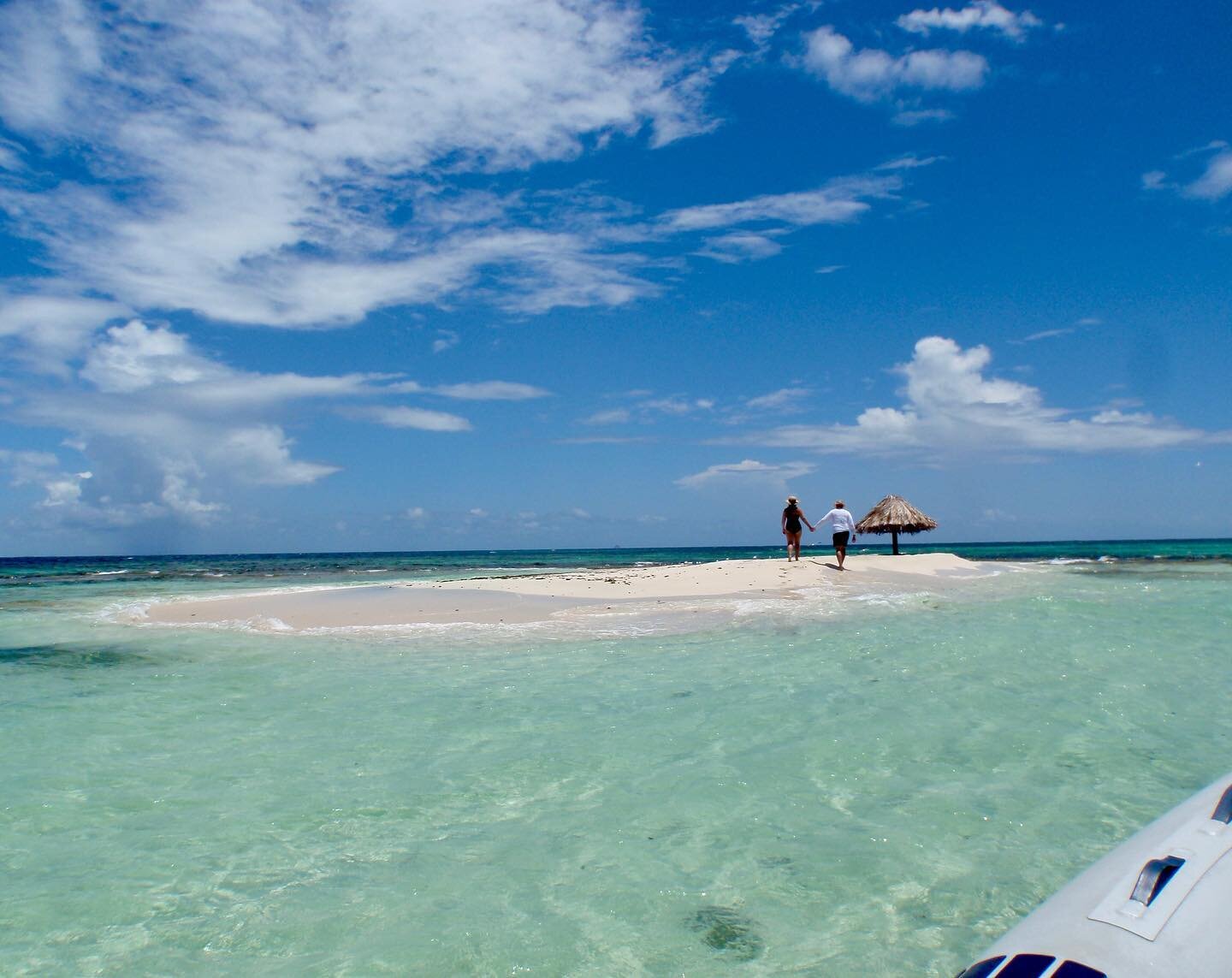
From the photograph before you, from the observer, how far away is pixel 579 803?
5.57 m

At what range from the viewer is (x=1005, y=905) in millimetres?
4031

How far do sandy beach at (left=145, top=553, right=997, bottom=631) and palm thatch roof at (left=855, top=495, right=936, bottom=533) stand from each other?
721 centimetres

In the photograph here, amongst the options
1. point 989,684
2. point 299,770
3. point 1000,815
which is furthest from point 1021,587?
point 299,770

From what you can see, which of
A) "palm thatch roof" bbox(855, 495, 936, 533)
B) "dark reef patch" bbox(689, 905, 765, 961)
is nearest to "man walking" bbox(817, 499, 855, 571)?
"palm thatch roof" bbox(855, 495, 936, 533)

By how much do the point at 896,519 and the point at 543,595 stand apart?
19158mm

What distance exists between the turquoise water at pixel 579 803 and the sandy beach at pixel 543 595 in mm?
5533

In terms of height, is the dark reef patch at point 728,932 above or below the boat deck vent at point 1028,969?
below

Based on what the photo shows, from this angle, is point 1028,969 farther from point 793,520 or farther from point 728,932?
point 793,520

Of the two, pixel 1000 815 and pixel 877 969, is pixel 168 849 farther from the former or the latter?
pixel 1000 815

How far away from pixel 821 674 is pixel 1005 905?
5571 millimetres

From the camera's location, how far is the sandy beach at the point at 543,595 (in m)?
16.8

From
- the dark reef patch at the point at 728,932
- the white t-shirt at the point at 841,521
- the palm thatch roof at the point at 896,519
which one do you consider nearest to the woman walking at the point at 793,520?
the white t-shirt at the point at 841,521

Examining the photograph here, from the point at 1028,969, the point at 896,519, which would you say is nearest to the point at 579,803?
the point at 1028,969

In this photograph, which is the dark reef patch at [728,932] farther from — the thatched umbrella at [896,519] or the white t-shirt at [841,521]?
the thatched umbrella at [896,519]
